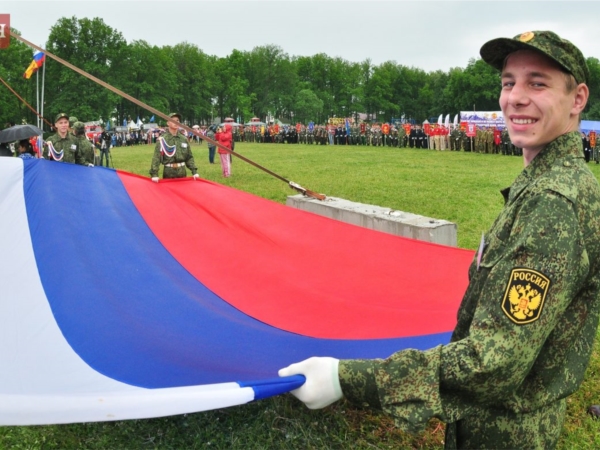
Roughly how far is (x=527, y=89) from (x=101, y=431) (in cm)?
304

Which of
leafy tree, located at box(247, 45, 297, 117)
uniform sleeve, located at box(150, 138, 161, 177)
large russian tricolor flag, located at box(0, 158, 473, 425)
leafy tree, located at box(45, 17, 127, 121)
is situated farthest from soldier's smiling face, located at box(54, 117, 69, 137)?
leafy tree, located at box(247, 45, 297, 117)

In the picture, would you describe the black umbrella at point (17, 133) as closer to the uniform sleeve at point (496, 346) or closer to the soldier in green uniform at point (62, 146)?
the soldier in green uniform at point (62, 146)

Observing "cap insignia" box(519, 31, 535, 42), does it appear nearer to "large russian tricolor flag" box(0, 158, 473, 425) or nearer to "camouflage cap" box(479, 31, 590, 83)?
"camouflage cap" box(479, 31, 590, 83)

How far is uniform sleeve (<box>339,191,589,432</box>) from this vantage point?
1.18m

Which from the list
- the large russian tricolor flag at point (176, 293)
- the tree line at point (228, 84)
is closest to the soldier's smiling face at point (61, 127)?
the large russian tricolor flag at point (176, 293)

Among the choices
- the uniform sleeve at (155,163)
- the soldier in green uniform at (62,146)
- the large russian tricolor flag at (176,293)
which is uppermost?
the soldier in green uniform at (62,146)

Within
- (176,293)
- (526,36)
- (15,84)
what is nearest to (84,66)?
(15,84)

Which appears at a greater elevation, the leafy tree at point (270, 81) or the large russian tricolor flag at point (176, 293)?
the leafy tree at point (270, 81)

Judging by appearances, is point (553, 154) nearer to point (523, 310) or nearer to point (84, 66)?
point (523, 310)

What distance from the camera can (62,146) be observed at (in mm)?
9812

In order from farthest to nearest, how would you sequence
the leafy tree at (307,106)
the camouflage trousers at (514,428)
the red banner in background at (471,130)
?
1. the leafy tree at (307,106)
2. the red banner in background at (471,130)
3. the camouflage trousers at (514,428)

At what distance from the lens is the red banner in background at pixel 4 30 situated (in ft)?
11.8

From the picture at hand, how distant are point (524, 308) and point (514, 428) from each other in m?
0.40

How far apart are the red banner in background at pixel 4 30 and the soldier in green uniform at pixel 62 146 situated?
640 cm
